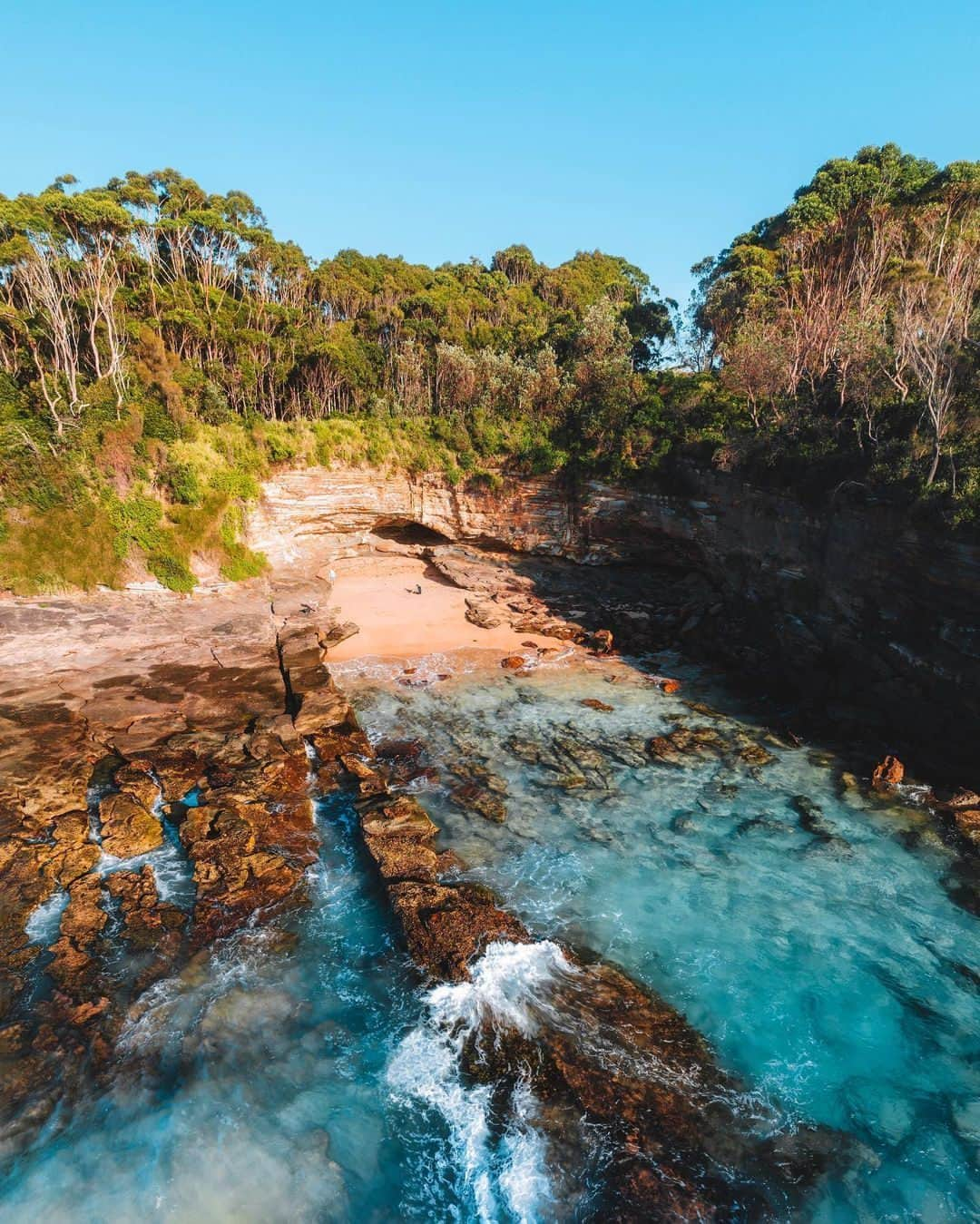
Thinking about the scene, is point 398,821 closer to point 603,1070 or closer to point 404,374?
point 603,1070

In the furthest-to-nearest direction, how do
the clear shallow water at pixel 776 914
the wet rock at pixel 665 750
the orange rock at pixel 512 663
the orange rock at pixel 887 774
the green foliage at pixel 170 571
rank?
the green foliage at pixel 170 571, the orange rock at pixel 512 663, the wet rock at pixel 665 750, the orange rock at pixel 887 774, the clear shallow water at pixel 776 914

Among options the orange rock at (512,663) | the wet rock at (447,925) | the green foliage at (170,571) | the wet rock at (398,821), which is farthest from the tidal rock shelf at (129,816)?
the orange rock at (512,663)

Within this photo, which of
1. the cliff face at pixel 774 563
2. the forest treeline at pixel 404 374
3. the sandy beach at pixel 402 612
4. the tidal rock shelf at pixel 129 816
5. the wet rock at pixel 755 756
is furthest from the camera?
the sandy beach at pixel 402 612

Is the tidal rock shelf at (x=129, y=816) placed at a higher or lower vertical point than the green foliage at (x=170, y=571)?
lower

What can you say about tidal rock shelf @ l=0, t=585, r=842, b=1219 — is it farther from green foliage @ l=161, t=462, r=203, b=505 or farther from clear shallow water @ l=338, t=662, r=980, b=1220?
green foliage @ l=161, t=462, r=203, b=505

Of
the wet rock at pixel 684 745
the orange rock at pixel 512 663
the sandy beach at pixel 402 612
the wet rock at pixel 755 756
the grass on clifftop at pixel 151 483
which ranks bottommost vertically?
the wet rock at pixel 755 756

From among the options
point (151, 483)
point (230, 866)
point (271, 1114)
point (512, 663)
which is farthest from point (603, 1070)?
point (151, 483)

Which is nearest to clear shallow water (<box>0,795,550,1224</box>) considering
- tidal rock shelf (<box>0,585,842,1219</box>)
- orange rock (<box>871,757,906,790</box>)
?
tidal rock shelf (<box>0,585,842,1219</box>)

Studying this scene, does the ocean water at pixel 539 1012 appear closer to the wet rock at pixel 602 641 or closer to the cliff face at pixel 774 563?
the cliff face at pixel 774 563

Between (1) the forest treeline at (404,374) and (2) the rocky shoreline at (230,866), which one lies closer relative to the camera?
(2) the rocky shoreline at (230,866)
